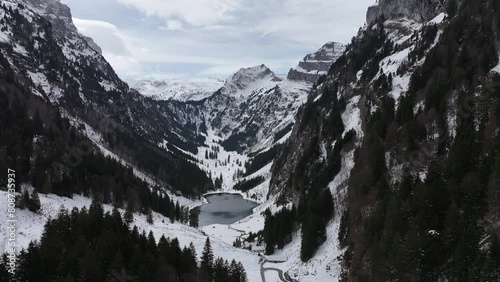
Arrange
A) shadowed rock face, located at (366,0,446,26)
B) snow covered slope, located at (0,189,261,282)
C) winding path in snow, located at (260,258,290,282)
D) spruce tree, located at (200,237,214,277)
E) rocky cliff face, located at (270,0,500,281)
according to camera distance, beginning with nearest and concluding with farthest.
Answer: rocky cliff face, located at (270,0,500,281) < snow covered slope, located at (0,189,261,282) < spruce tree, located at (200,237,214,277) < winding path in snow, located at (260,258,290,282) < shadowed rock face, located at (366,0,446,26)

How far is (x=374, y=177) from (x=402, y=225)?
82.0 feet

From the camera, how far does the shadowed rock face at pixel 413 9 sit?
15325cm

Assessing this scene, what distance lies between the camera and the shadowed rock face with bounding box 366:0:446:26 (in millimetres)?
153250

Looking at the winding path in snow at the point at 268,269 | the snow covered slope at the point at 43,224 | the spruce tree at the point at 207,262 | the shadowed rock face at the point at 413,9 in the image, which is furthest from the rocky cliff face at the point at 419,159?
the spruce tree at the point at 207,262

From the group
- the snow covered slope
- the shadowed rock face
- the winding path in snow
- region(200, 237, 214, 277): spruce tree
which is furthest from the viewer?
the shadowed rock face

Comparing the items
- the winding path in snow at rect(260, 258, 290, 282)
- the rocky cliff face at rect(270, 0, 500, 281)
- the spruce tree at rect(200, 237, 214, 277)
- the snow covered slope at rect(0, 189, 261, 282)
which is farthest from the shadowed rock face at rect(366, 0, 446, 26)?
the spruce tree at rect(200, 237, 214, 277)

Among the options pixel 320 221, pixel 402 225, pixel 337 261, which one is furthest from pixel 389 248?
pixel 320 221

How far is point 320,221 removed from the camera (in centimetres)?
9381

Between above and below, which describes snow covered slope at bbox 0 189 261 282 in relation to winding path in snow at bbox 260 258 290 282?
above

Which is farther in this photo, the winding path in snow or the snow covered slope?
the winding path in snow

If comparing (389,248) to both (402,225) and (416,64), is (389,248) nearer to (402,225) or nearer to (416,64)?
(402,225)

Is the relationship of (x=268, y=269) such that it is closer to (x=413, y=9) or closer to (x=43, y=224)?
(x=43, y=224)

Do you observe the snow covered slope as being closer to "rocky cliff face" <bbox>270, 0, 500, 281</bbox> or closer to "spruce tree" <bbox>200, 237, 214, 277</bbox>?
"spruce tree" <bbox>200, 237, 214, 277</bbox>

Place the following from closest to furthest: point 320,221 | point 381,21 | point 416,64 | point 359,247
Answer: point 359,247
point 320,221
point 416,64
point 381,21
